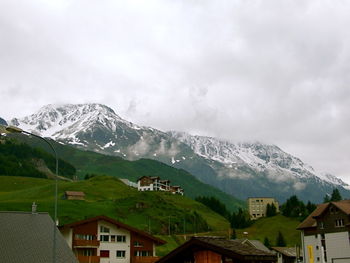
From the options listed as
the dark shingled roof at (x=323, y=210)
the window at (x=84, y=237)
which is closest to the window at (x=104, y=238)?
the window at (x=84, y=237)

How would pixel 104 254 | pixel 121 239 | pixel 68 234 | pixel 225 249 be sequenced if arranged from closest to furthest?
pixel 225 249, pixel 68 234, pixel 104 254, pixel 121 239

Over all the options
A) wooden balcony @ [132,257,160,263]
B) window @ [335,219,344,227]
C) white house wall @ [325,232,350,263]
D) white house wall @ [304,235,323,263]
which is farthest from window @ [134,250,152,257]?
window @ [335,219,344,227]

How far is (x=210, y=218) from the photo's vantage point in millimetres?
191500

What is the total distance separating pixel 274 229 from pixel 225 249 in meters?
148

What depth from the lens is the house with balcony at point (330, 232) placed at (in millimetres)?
81188

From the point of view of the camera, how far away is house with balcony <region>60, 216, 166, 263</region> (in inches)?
2896

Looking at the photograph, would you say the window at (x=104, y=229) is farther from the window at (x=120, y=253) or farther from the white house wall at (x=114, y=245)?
the window at (x=120, y=253)

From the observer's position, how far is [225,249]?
25.9 m

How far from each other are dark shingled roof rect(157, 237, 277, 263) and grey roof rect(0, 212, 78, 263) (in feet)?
79.0

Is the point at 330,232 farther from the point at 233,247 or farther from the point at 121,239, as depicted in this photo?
the point at 233,247

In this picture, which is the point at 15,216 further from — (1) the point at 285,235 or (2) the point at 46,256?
(1) the point at 285,235

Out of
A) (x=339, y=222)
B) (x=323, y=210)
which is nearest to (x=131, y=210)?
(x=323, y=210)

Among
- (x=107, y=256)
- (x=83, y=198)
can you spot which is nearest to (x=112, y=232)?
(x=107, y=256)

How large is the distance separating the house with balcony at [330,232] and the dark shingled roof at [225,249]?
179ft
